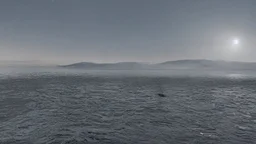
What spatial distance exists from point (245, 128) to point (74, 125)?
72.2 ft

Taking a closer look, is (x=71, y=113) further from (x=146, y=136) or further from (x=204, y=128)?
(x=204, y=128)

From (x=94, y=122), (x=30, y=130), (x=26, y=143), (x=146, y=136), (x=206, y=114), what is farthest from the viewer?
(x=206, y=114)

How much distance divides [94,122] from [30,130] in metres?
8.12

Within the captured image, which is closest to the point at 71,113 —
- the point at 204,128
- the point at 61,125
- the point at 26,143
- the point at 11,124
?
the point at 61,125

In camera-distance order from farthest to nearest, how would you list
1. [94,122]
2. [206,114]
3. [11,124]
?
[206,114] < [94,122] < [11,124]

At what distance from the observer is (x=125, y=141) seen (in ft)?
70.2

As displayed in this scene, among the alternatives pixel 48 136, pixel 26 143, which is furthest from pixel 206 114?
pixel 26 143

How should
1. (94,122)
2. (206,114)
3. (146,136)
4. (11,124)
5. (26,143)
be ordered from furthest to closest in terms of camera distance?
(206,114)
(94,122)
(11,124)
(146,136)
(26,143)

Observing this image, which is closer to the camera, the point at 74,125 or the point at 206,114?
the point at 74,125

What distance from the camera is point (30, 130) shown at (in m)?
24.6

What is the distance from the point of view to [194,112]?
35.4 meters

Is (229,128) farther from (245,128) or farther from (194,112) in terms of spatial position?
(194,112)

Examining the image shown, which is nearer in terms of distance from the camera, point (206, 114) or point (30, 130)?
point (30, 130)

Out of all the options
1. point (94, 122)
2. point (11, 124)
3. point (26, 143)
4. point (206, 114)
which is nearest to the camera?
point (26, 143)
